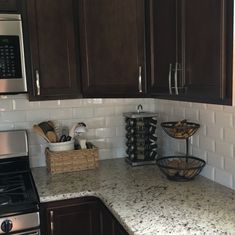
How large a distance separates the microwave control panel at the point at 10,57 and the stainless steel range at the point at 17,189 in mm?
469

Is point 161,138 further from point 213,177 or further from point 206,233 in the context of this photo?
point 206,233

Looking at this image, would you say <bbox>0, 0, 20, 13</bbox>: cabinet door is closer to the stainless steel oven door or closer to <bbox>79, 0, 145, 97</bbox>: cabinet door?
<bbox>79, 0, 145, 97</bbox>: cabinet door

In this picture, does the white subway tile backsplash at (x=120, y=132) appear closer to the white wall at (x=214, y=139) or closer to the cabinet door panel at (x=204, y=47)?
the white wall at (x=214, y=139)

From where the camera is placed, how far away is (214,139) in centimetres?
187

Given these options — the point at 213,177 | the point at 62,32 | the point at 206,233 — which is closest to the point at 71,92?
the point at 62,32

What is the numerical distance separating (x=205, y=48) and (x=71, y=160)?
1.20 meters

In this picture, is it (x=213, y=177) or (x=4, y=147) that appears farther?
(x=4, y=147)

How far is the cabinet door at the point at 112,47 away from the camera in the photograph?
1.90 metres

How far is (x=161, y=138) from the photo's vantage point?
8.30ft

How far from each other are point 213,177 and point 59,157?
3.12 feet

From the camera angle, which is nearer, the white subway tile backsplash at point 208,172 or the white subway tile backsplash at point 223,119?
the white subway tile backsplash at point 223,119

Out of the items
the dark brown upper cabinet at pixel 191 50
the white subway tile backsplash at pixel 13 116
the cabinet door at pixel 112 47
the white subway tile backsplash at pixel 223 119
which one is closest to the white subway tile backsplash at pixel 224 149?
the white subway tile backsplash at pixel 223 119

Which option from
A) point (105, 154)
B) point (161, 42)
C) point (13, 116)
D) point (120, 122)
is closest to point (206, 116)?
point (161, 42)

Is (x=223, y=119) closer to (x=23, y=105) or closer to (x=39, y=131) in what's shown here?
(x=39, y=131)
